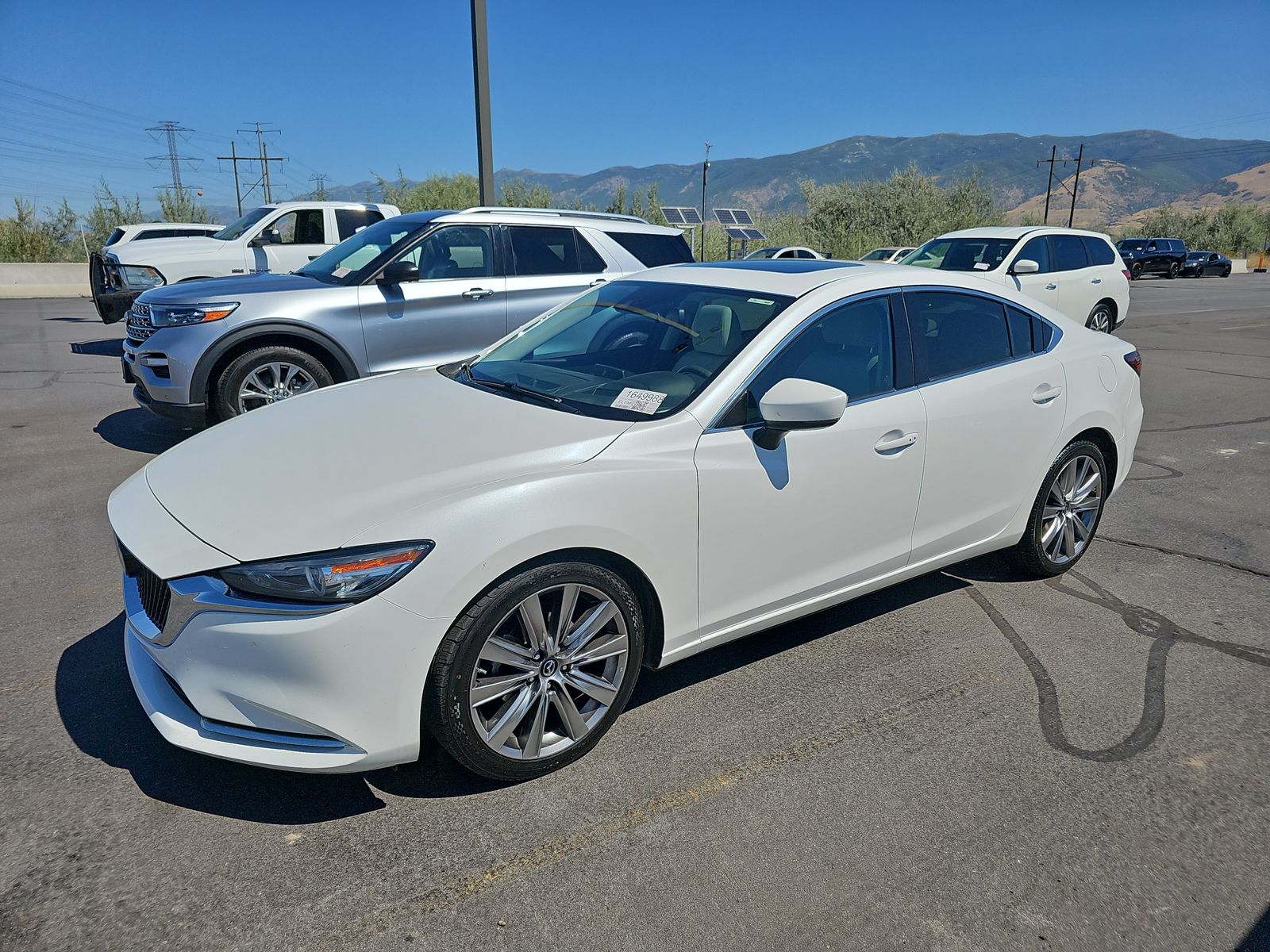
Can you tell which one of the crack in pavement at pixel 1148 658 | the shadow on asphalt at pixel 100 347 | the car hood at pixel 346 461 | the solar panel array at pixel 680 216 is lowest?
the crack in pavement at pixel 1148 658

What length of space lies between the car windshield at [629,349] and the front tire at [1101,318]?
10.9m

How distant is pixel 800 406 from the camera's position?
2.93 metres

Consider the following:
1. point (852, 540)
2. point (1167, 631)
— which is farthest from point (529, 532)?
point (1167, 631)

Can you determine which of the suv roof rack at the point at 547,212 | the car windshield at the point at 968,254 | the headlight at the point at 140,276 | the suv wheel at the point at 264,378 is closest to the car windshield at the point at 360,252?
the suv roof rack at the point at 547,212

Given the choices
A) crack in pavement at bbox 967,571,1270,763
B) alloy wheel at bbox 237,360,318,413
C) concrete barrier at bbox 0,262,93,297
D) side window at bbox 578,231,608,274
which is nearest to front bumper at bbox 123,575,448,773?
crack in pavement at bbox 967,571,1270,763

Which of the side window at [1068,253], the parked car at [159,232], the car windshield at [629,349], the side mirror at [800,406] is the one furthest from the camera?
the parked car at [159,232]

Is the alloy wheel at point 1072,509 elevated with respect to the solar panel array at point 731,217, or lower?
lower

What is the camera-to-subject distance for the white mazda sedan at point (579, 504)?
239cm

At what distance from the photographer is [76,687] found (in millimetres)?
3256

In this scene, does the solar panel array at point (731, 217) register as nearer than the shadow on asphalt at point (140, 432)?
No

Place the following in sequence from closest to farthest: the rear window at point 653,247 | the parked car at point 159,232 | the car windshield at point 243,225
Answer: the rear window at point 653,247 < the car windshield at point 243,225 < the parked car at point 159,232

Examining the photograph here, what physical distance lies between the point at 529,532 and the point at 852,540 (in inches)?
58.4

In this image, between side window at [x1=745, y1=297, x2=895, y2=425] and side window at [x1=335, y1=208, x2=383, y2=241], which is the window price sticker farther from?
side window at [x1=335, y1=208, x2=383, y2=241]

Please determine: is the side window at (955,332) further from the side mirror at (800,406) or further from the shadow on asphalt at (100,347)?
the shadow on asphalt at (100,347)
